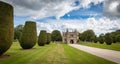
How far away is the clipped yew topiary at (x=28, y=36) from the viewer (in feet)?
85.5

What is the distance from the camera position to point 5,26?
14.8 metres

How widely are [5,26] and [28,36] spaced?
38.8ft

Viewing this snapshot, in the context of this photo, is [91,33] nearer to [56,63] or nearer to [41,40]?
[41,40]

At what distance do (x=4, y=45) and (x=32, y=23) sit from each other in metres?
14.0

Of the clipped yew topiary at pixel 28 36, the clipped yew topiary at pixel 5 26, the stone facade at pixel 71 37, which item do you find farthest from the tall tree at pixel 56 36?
the clipped yew topiary at pixel 5 26

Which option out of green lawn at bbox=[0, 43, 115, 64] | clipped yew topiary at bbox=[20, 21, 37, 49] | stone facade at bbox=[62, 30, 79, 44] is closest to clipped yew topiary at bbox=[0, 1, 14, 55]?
green lawn at bbox=[0, 43, 115, 64]

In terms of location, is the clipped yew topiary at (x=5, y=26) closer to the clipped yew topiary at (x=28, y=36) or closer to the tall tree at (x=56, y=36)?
the clipped yew topiary at (x=28, y=36)

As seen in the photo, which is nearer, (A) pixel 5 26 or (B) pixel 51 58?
(B) pixel 51 58

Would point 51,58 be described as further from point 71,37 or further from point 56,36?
point 56,36

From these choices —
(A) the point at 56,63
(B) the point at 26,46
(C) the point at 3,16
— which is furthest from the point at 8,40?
(B) the point at 26,46

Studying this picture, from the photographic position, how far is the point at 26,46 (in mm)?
26422

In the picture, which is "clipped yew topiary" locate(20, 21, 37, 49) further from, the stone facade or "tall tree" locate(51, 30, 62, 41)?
"tall tree" locate(51, 30, 62, 41)

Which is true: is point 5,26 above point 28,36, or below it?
above

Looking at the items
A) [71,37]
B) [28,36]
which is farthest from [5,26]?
[71,37]
